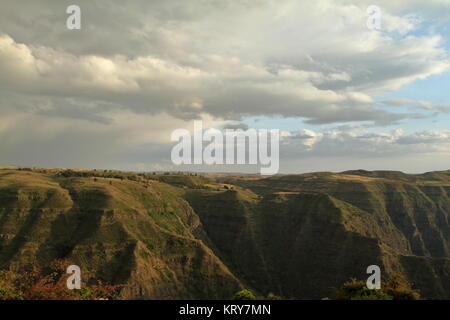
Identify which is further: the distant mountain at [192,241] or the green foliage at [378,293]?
the distant mountain at [192,241]

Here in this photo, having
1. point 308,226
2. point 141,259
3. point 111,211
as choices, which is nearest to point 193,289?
point 141,259

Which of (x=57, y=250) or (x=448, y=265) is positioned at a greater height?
(x=57, y=250)

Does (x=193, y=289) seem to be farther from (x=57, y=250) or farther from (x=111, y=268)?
(x=57, y=250)

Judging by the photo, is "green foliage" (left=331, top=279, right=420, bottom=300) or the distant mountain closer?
"green foliage" (left=331, top=279, right=420, bottom=300)

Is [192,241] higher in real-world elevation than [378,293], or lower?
lower

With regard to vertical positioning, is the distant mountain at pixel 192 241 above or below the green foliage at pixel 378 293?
below

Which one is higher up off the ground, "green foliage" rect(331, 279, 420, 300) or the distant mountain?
"green foliage" rect(331, 279, 420, 300)

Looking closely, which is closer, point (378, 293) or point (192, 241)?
point (378, 293)
